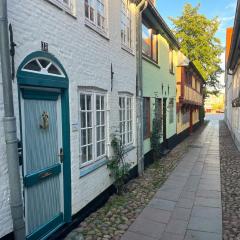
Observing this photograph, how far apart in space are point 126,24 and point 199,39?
25431 millimetres

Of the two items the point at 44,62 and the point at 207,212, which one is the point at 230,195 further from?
the point at 44,62

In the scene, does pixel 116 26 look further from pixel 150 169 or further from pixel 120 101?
pixel 150 169

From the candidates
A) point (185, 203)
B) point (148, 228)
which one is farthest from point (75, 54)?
point (185, 203)

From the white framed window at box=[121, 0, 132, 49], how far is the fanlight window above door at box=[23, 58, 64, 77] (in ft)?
12.1

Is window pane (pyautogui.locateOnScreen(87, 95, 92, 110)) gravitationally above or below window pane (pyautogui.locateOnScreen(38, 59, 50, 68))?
below

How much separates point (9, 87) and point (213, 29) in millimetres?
32851

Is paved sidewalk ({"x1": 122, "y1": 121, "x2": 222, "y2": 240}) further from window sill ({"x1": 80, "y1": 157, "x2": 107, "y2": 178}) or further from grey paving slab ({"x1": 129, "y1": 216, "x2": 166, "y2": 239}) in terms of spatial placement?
window sill ({"x1": 80, "y1": 157, "x2": 107, "y2": 178})

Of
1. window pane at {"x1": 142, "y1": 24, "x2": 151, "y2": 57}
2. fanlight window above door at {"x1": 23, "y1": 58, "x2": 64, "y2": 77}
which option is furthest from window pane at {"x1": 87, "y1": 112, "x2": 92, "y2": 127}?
window pane at {"x1": 142, "y1": 24, "x2": 151, "y2": 57}

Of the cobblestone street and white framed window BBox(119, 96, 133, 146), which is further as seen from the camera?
white framed window BBox(119, 96, 133, 146)

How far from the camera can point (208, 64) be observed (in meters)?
32.2

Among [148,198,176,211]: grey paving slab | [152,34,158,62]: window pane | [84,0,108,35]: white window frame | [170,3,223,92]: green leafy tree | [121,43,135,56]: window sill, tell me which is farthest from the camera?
[170,3,223,92]: green leafy tree

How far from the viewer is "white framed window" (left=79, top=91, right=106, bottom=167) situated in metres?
5.75

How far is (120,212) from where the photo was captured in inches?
239

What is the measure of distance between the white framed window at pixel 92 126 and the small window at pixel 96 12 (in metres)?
1.45
